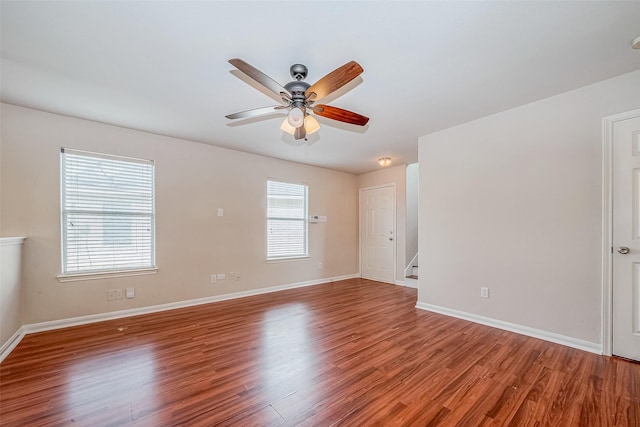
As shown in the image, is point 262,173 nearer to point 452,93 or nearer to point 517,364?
point 452,93

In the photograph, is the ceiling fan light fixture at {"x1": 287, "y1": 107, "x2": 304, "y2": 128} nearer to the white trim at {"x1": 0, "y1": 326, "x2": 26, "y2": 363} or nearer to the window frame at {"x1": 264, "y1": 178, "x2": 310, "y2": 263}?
the window frame at {"x1": 264, "y1": 178, "x2": 310, "y2": 263}

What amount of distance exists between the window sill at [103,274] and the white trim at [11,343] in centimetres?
57

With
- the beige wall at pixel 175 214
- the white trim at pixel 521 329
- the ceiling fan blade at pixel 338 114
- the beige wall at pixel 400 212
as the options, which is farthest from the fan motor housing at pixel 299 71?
the beige wall at pixel 400 212

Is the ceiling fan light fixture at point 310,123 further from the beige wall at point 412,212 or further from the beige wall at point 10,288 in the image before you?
the beige wall at point 412,212

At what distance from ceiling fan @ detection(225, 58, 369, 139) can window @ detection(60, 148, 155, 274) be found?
85.2 inches

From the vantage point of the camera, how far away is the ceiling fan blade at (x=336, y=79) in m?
1.71

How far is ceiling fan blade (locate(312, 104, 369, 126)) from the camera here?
2.22 metres

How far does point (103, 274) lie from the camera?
3.30 m

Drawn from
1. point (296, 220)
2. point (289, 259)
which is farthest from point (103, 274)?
point (296, 220)

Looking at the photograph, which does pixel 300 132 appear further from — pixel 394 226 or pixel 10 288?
pixel 394 226

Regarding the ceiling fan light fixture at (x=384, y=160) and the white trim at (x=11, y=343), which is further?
the ceiling fan light fixture at (x=384, y=160)

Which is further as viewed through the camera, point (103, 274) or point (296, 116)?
point (103, 274)

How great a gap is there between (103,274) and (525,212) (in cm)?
499

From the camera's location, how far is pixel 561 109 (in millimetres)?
2645
